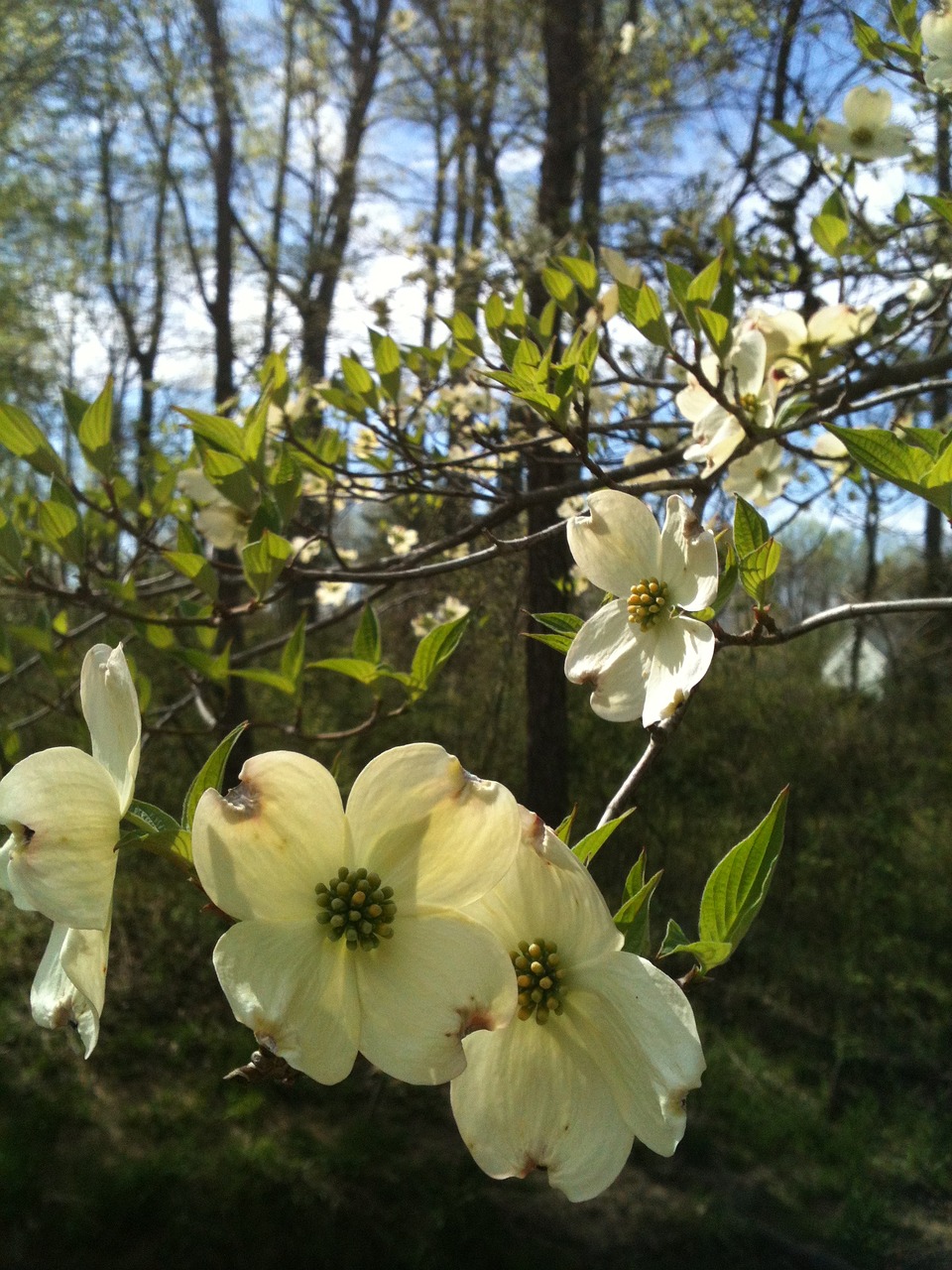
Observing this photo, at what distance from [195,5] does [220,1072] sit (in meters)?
5.30

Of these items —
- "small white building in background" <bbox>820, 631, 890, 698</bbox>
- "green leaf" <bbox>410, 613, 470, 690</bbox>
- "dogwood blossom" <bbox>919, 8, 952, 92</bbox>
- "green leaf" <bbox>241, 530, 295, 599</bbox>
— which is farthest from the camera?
"small white building in background" <bbox>820, 631, 890, 698</bbox>

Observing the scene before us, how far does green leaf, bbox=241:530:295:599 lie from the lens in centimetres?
78

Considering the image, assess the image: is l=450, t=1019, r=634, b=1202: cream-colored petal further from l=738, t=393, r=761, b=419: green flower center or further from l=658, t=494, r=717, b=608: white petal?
l=738, t=393, r=761, b=419: green flower center

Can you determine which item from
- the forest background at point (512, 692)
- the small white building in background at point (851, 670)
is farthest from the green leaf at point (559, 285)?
the small white building in background at point (851, 670)

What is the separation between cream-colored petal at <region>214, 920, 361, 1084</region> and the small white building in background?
468cm

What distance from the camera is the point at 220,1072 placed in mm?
3107

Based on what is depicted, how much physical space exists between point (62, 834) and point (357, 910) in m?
0.13

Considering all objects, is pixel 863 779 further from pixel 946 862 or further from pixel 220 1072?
pixel 220 1072

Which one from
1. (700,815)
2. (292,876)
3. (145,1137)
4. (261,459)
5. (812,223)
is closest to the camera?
(292,876)

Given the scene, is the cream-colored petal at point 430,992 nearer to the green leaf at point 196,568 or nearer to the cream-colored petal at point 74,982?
the cream-colored petal at point 74,982

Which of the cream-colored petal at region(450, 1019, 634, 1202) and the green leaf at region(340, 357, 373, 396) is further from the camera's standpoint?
the green leaf at region(340, 357, 373, 396)

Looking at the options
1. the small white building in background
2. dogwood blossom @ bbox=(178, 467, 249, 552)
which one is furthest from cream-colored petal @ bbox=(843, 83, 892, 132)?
the small white building in background

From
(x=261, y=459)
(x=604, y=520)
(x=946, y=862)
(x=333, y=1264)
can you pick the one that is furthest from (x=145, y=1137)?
(x=946, y=862)

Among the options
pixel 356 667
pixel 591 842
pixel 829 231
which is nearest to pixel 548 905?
pixel 591 842
